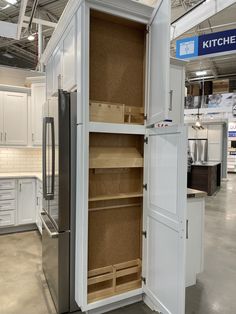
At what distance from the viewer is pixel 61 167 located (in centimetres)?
236

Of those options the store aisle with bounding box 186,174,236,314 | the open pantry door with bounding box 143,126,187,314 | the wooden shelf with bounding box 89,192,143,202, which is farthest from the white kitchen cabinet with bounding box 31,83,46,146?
the store aisle with bounding box 186,174,236,314

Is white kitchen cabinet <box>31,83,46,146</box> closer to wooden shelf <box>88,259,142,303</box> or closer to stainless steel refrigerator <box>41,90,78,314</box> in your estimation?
stainless steel refrigerator <box>41,90,78,314</box>

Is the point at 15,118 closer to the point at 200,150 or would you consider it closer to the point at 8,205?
the point at 8,205

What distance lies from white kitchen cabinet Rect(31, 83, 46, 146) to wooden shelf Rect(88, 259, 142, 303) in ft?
10.4

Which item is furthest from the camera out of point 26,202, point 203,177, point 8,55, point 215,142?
point 215,142

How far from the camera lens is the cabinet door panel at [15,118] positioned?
4.77m

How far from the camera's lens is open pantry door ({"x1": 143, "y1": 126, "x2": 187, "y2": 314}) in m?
1.96

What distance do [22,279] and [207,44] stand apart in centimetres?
451

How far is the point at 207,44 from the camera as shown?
4.28 metres

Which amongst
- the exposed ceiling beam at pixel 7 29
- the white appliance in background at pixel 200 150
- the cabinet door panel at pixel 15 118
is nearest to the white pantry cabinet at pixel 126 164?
the exposed ceiling beam at pixel 7 29

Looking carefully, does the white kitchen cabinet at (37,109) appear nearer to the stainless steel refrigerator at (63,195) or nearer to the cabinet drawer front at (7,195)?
the cabinet drawer front at (7,195)

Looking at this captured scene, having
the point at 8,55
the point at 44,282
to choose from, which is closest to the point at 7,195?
the point at 44,282

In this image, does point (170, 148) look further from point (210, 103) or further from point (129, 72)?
point (210, 103)

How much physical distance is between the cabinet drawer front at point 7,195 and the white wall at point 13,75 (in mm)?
2284
